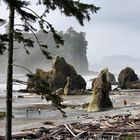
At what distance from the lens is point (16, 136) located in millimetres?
26266

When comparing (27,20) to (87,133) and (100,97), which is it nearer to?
(87,133)

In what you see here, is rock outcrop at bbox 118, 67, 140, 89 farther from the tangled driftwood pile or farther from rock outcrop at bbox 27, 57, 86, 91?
the tangled driftwood pile

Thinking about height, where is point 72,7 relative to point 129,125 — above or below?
above

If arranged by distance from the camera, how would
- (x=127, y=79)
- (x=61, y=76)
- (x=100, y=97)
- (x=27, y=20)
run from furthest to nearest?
(x=127, y=79) → (x=61, y=76) → (x=100, y=97) → (x=27, y=20)

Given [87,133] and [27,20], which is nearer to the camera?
[27,20]

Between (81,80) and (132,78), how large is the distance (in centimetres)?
1045

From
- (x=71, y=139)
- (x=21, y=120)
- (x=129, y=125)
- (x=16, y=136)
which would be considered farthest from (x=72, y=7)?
(x=21, y=120)

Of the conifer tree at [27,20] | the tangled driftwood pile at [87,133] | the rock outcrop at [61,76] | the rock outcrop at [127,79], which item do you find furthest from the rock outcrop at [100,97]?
the rock outcrop at [127,79]

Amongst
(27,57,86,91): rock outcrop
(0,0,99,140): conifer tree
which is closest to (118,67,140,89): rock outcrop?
(27,57,86,91): rock outcrop

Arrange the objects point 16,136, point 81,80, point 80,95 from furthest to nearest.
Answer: point 81,80 → point 80,95 → point 16,136

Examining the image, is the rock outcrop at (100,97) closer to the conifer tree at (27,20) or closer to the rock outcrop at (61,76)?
the conifer tree at (27,20)

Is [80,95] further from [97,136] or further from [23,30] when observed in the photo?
[23,30]

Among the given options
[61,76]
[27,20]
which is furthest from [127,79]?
[27,20]

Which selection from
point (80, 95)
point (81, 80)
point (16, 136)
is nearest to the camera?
point (16, 136)
